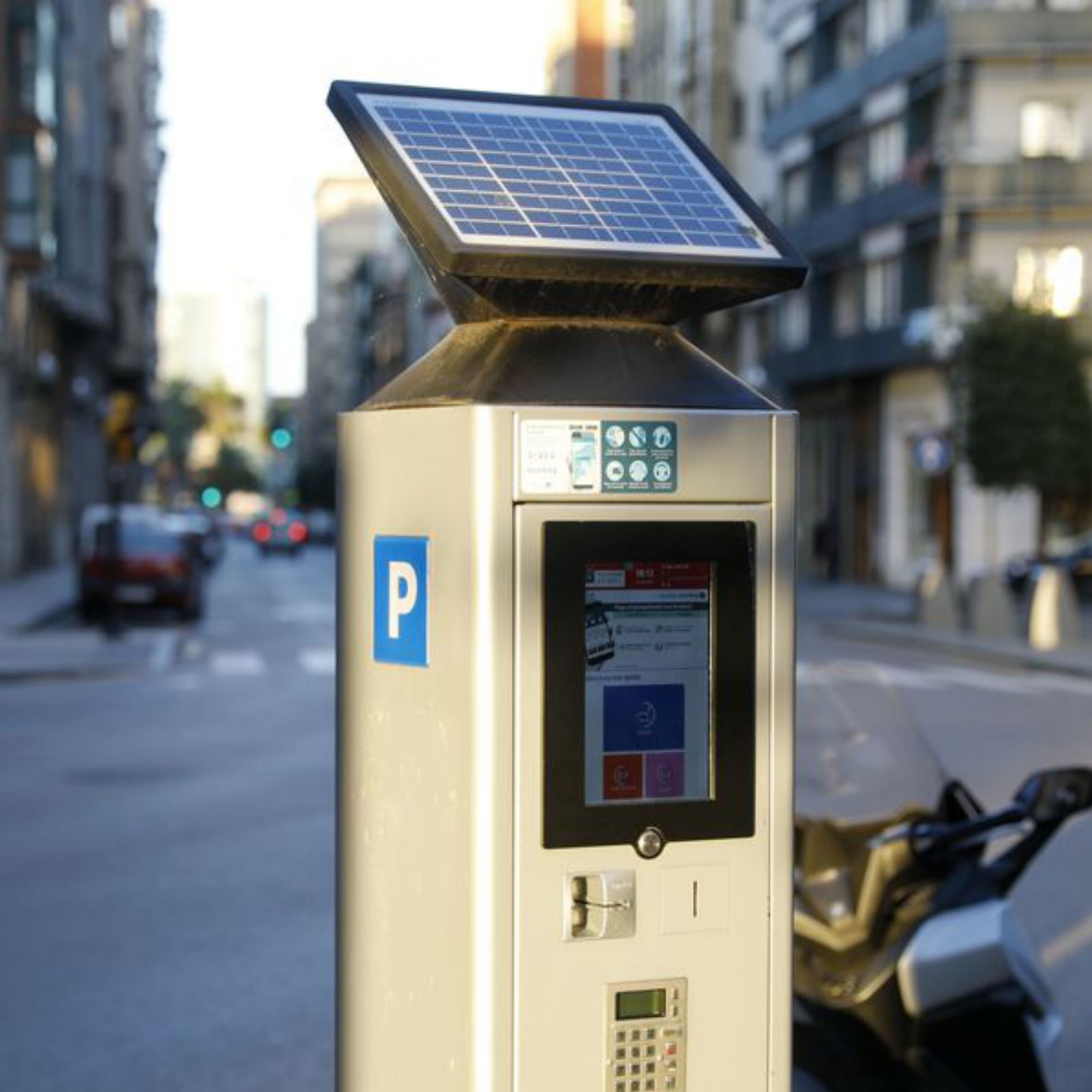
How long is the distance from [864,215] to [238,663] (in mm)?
27521

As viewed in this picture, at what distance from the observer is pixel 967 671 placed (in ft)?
74.3

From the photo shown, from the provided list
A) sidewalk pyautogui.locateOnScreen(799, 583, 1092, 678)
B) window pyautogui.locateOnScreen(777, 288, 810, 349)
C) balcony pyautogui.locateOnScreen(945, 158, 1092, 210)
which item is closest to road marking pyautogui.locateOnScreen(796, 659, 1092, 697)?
sidewalk pyautogui.locateOnScreen(799, 583, 1092, 678)

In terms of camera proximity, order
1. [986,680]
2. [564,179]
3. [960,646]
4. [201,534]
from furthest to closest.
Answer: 1. [201,534]
2. [960,646]
3. [986,680]
4. [564,179]

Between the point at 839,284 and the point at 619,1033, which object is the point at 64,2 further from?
the point at 619,1033

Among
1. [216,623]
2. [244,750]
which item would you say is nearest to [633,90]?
[216,623]

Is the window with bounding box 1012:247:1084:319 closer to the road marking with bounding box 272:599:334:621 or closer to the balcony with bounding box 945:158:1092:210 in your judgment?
the balcony with bounding box 945:158:1092:210

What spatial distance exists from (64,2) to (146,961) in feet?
146

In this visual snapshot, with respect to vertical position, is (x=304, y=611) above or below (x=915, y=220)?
below

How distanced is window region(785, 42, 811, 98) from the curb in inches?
916

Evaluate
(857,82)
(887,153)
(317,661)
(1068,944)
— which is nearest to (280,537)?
(857,82)

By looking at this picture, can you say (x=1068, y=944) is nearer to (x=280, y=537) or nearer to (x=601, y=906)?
(x=601, y=906)

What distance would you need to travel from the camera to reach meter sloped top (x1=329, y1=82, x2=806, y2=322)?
335cm

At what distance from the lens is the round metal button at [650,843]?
11.0 ft

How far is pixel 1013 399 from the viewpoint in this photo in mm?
34250
